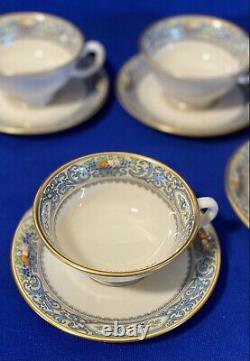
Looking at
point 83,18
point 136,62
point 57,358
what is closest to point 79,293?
point 57,358

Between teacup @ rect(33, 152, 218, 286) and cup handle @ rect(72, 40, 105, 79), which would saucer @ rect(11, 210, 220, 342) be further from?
cup handle @ rect(72, 40, 105, 79)

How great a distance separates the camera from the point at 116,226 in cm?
Result: 67

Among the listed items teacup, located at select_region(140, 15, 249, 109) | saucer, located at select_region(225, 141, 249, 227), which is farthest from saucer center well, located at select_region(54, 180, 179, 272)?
teacup, located at select_region(140, 15, 249, 109)

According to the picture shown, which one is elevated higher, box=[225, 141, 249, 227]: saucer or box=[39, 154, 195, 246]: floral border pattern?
box=[39, 154, 195, 246]: floral border pattern

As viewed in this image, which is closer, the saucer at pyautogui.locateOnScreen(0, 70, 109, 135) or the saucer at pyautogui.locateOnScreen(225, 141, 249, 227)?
the saucer at pyautogui.locateOnScreen(225, 141, 249, 227)

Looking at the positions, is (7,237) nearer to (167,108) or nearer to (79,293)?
(79,293)

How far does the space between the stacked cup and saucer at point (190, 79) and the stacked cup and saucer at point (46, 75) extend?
6cm

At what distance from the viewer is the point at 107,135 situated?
86cm

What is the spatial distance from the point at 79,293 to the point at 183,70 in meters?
0.53

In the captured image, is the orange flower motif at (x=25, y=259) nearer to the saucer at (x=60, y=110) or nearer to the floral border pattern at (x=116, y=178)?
the floral border pattern at (x=116, y=178)

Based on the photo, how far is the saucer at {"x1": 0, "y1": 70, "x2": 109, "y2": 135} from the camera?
2.71 ft

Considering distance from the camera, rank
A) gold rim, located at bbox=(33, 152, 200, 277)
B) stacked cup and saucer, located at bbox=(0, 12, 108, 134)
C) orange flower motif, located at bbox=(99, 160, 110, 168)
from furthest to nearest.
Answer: stacked cup and saucer, located at bbox=(0, 12, 108, 134), orange flower motif, located at bbox=(99, 160, 110, 168), gold rim, located at bbox=(33, 152, 200, 277)

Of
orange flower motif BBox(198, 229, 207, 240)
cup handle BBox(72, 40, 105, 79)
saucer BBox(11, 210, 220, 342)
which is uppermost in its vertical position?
cup handle BBox(72, 40, 105, 79)

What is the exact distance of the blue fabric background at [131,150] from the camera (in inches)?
23.5
